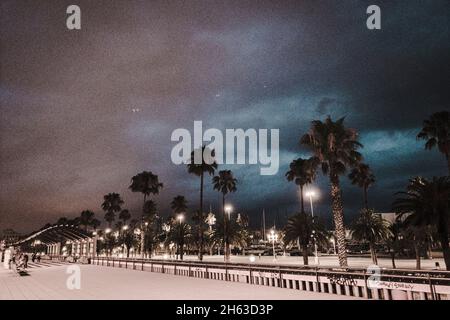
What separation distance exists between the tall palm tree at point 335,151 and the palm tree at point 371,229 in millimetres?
10029

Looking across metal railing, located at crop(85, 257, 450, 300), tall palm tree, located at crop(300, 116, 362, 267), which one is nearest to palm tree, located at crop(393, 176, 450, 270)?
tall palm tree, located at crop(300, 116, 362, 267)

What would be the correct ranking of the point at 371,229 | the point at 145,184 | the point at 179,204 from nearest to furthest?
the point at 371,229 → the point at 145,184 → the point at 179,204

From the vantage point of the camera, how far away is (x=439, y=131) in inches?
1609

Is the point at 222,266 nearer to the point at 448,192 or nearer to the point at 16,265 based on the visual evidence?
the point at 448,192

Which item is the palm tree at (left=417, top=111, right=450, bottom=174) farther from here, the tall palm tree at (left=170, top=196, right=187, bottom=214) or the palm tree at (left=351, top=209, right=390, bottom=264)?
the tall palm tree at (left=170, top=196, right=187, bottom=214)

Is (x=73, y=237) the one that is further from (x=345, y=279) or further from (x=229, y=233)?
(x=345, y=279)

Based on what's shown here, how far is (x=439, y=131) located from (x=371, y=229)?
15179mm

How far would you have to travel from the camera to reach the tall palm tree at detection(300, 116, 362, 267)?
1174 inches

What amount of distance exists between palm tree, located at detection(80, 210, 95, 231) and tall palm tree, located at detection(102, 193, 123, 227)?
23.2 m

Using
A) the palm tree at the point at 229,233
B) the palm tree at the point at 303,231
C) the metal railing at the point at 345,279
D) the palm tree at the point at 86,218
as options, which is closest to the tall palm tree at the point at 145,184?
the palm tree at the point at 229,233

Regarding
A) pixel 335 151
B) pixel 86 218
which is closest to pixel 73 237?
pixel 335 151

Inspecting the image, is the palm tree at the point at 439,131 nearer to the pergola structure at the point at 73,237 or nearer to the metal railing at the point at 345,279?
the metal railing at the point at 345,279

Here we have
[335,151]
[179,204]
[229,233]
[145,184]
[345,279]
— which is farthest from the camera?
[179,204]
